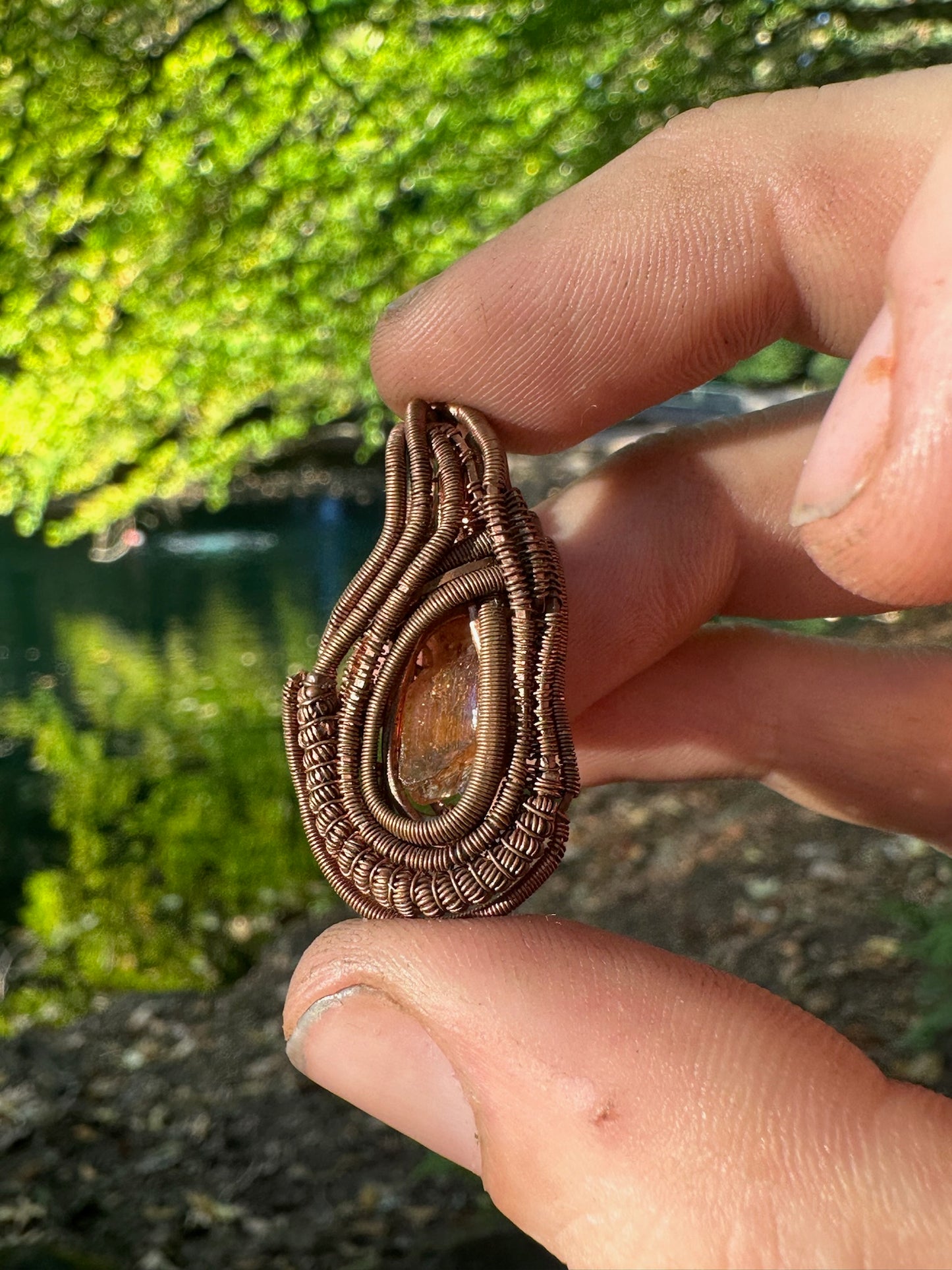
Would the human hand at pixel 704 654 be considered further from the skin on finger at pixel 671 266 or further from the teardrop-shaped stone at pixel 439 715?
the teardrop-shaped stone at pixel 439 715

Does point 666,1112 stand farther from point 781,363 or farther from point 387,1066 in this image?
point 781,363

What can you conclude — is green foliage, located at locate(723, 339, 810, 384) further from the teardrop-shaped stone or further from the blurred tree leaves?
the teardrop-shaped stone

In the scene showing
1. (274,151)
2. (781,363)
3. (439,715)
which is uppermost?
(274,151)

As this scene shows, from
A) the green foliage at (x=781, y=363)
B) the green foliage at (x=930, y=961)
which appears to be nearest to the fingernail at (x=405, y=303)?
the green foliage at (x=930, y=961)

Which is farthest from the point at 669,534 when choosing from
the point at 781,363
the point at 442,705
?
Result: the point at 781,363

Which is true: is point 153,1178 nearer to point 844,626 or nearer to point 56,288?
point 56,288

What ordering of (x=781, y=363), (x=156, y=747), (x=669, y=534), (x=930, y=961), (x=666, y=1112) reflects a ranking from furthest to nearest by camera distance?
1. (x=781, y=363)
2. (x=156, y=747)
3. (x=930, y=961)
4. (x=669, y=534)
5. (x=666, y=1112)

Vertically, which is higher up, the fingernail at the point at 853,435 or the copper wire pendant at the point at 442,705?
the fingernail at the point at 853,435
